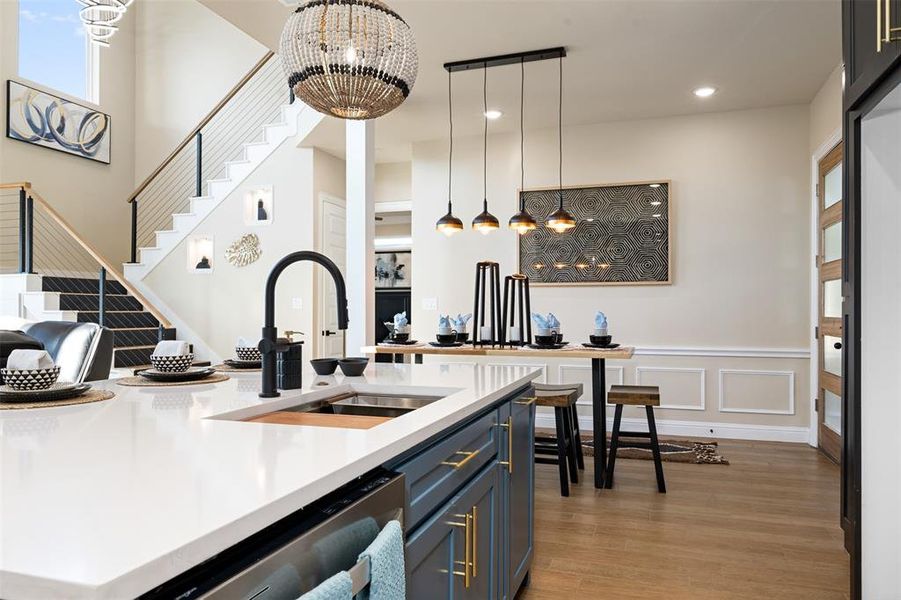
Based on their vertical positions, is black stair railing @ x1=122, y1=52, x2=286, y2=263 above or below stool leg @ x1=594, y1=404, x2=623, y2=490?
above

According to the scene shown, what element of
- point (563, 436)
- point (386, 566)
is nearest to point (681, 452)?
point (563, 436)

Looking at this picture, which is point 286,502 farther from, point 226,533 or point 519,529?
point 519,529

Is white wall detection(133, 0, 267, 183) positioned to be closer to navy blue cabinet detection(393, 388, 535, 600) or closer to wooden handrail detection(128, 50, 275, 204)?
wooden handrail detection(128, 50, 275, 204)

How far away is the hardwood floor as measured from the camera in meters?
2.53

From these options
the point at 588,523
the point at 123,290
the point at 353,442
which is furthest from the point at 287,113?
the point at 353,442

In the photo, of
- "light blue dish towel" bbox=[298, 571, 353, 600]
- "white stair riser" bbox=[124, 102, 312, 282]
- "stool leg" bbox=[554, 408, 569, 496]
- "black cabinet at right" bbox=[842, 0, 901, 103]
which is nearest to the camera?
"light blue dish towel" bbox=[298, 571, 353, 600]

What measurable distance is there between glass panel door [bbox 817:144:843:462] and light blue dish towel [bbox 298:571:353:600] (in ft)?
14.6

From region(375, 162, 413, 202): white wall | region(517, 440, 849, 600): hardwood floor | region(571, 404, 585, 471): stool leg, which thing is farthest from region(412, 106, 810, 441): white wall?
region(375, 162, 413, 202): white wall

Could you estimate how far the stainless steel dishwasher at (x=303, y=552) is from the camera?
708mm

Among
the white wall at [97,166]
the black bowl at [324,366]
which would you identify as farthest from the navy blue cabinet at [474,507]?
the white wall at [97,166]

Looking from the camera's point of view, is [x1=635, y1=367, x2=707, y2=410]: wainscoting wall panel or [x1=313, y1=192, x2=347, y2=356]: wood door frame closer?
[x1=635, y1=367, x2=707, y2=410]: wainscoting wall panel

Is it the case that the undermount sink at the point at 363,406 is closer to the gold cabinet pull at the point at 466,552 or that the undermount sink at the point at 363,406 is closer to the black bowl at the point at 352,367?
the black bowl at the point at 352,367

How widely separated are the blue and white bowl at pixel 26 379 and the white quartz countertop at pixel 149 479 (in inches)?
5.5

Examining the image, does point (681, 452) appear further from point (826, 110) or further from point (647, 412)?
point (826, 110)
